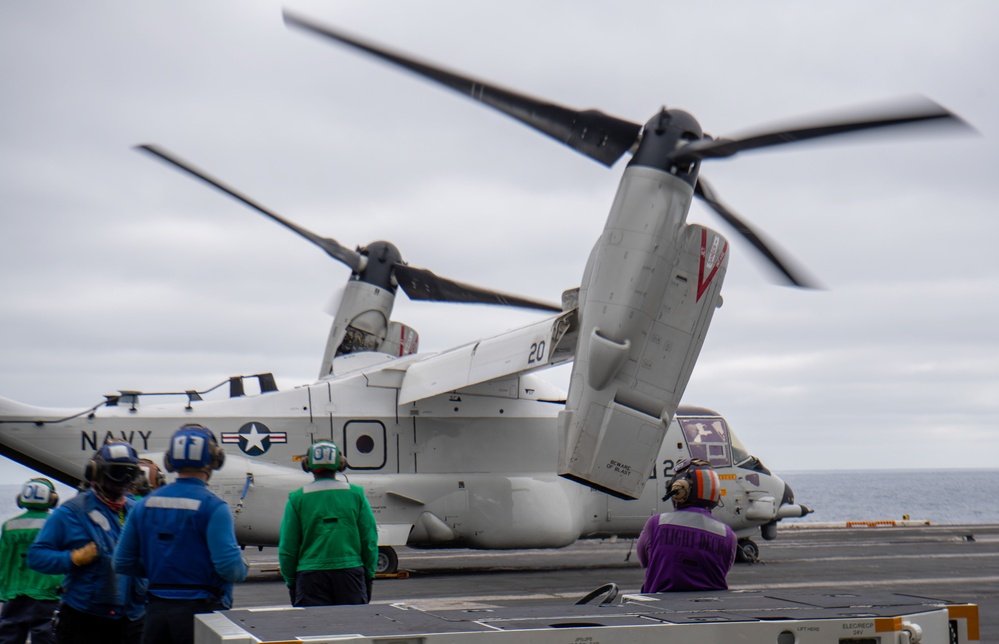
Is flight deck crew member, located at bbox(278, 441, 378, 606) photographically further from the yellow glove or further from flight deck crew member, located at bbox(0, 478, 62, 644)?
flight deck crew member, located at bbox(0, 478, 62, 644)

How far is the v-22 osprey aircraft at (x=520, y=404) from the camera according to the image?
1412 centimetres

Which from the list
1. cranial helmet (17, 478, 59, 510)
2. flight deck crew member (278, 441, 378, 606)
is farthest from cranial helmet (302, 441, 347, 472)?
cranial helmet (17, 478, 59, 510)

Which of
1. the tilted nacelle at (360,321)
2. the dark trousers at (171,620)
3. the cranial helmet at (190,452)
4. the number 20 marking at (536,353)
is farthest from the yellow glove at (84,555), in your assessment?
the tilted nacelle at (360,321)

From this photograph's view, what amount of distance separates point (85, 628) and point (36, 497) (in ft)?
4.93

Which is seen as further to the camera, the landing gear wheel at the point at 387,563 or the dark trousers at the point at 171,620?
the landing gear wheel at the point at 387,563

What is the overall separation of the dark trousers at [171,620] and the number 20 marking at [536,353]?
33.1ft

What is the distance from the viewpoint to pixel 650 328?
1423 cm

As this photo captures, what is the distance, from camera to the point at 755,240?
48.7ft

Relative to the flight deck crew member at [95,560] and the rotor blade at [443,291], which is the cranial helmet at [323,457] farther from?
the rotor blade at [443,291]

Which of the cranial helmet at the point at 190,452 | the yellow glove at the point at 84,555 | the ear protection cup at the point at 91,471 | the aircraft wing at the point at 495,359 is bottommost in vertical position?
the yellow glove at the point at 84,555

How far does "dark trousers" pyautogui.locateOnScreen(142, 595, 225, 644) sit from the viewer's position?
19.1 ft

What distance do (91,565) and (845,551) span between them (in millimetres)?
19965

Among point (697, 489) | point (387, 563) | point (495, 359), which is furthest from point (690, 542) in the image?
point (387, 563)

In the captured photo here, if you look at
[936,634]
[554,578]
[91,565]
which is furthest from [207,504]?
[554,578]
